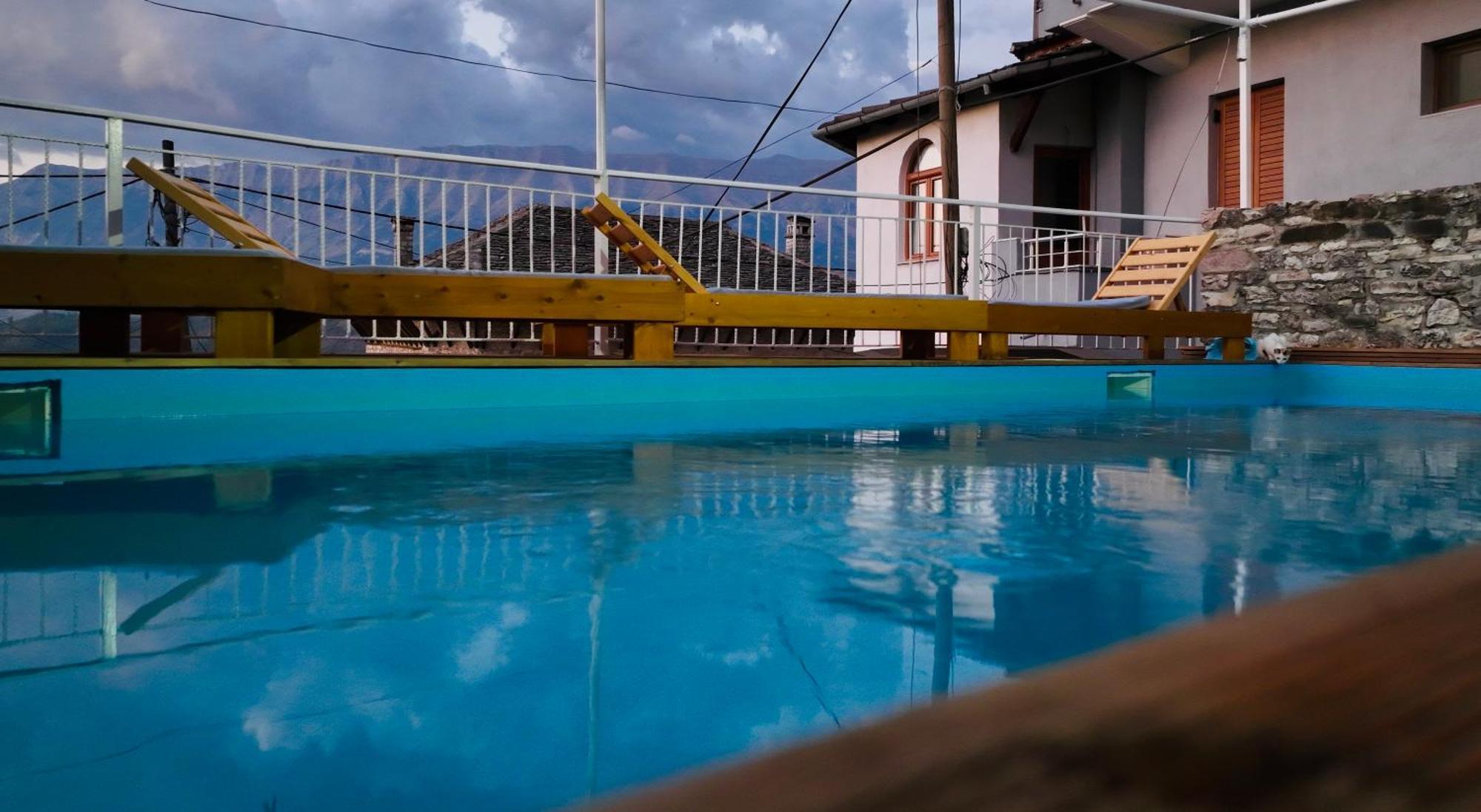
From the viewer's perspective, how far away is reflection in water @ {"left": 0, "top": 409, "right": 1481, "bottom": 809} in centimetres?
108

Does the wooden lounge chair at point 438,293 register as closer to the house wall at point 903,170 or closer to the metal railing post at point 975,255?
the metal railing post at point 975,255

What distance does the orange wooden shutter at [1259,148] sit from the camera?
10.5 meters

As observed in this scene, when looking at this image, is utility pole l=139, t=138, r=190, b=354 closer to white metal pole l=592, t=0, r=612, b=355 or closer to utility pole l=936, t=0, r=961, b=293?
white metal pole l=592, t=0, r=612, b=355

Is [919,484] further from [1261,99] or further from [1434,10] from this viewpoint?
[1261,99]

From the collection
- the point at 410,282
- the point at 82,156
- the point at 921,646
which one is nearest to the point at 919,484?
the point at 921,646

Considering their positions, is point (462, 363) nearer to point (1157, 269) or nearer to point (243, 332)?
point (243, 332)

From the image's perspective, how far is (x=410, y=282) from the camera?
4.75m

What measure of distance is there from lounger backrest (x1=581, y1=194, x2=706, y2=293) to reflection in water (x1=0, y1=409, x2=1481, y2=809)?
2.35 meters

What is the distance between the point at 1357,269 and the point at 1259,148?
3609mm

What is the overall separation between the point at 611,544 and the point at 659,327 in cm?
334

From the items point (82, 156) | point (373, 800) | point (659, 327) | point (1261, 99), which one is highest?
point (1261, 99)

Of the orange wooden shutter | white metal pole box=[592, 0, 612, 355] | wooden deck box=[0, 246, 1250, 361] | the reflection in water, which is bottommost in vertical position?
the reflection in water

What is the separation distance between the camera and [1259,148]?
10719 mm

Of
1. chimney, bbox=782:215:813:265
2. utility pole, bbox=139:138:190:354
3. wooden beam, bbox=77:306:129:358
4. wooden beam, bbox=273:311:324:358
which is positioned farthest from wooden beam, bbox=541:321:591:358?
wooden beam, bbox=77:306:129:358
